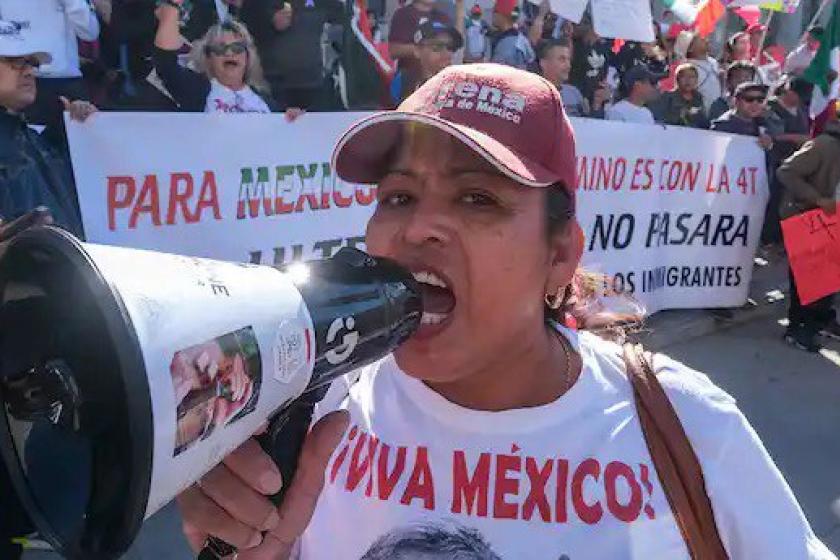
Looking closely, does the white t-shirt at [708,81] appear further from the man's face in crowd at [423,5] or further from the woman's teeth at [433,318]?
the woman's teeth at [433,318]

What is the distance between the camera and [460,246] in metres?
1.35

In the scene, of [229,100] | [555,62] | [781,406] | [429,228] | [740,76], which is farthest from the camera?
[740,76]

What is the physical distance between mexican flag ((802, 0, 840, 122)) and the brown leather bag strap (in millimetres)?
8561

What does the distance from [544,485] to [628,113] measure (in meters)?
6.46

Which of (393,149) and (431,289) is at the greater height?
(393,149)

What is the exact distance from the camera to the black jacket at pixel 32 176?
329 cm

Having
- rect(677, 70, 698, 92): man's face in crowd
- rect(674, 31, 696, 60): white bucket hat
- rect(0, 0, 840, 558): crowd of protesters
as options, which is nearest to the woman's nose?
rect(0, 0, 840, 558): crowd of protesters

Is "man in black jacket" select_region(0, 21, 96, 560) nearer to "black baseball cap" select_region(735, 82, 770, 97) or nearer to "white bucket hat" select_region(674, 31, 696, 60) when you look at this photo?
"black baseball cap" select_region(735, 82, 770, 97)

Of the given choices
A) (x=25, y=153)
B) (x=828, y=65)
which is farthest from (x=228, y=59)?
(x=828, y=65)

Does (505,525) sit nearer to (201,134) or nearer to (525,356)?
(525,356)

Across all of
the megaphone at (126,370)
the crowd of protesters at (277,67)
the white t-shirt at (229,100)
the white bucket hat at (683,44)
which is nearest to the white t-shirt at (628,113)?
the crowd of protesters at (277,67)

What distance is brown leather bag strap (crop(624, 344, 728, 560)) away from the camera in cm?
132

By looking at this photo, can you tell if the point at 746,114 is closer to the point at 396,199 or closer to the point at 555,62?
the point at 555,62

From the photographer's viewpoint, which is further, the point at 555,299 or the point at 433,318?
the point at 555,299
